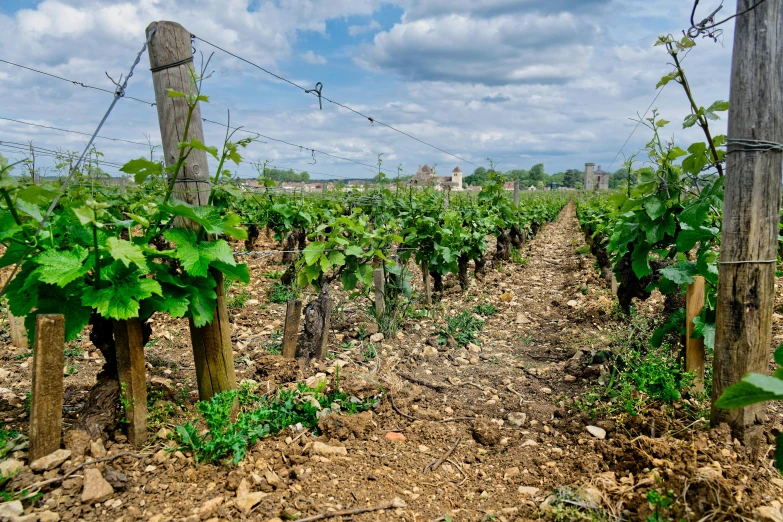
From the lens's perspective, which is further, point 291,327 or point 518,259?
point 518,259

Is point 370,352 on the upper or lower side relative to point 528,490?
upper

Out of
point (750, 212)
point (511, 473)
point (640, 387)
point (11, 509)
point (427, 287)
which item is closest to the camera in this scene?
point (11, 509)

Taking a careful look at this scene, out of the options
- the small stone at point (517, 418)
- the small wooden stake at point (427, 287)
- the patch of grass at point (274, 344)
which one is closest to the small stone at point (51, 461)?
the patch of grass at point (274, 344)

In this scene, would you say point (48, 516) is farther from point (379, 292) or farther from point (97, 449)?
point (379, 292)

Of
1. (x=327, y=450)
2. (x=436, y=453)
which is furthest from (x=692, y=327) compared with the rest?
(x=327, y=450)

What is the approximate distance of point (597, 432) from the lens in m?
3.00

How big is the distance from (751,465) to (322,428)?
2.16m

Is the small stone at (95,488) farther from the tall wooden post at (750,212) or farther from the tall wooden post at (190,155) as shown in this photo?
the tall wooden post at (750,212)

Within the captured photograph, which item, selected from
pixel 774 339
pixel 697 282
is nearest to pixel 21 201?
pixel 697 282

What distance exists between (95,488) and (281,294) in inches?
164

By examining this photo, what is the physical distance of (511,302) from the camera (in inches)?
275

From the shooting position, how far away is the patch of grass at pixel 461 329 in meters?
5.08

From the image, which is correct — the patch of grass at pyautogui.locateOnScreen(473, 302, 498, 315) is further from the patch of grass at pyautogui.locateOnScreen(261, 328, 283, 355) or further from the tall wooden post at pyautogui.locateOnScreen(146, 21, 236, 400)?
the tall wooden post at pyautogui.locateOnScreen(146, 21, 236, 400)

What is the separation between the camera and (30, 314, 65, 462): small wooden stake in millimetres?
2219
